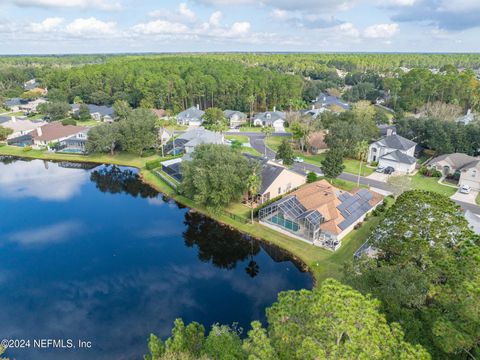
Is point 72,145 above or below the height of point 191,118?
below

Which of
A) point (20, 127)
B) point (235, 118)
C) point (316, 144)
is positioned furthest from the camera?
point (235, 118)

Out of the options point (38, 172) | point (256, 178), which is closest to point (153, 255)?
point (256, 178)

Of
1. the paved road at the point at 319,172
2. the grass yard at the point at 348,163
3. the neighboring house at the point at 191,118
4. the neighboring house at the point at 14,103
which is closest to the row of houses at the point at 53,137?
the neighboring house at the point at 191,118

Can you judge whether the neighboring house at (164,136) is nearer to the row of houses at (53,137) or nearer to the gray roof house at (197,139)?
Result: the gray roof house at (197,139)

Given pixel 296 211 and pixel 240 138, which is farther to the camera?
pixel 240 138

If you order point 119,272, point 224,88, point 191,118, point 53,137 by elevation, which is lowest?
point 119,272

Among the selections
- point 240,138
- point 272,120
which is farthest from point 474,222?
point 272,120

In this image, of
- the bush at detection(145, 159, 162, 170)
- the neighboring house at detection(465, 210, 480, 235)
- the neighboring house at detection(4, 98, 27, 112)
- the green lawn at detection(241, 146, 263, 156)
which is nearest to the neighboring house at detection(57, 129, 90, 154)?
the bush at detection(145, 159, 162, 170)

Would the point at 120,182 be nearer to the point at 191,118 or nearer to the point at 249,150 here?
the point at 249,150

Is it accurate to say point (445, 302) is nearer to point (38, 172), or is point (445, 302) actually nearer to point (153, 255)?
point (153, 255)
